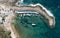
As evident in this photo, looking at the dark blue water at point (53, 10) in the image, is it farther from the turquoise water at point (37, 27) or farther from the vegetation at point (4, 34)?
the vegetation at point (4, 34)

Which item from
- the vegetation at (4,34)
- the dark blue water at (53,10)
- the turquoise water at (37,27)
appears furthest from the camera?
the dark blue water at (53,10)

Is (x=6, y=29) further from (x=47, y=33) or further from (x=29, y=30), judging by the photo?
(x=47, y=33)

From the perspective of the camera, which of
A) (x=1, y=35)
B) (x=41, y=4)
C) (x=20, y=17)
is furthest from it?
(x=41, y=4)

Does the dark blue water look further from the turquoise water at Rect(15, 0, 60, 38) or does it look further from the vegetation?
the vegetation

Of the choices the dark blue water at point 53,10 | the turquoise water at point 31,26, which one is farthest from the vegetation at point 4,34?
→ the dark blue water at point 53,10

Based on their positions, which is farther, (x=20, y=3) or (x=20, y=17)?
(x=20, y=3)

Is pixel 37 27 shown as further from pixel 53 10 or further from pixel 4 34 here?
pixel 53 10

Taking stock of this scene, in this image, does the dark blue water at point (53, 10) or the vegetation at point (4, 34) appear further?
the dark blue water at point (53, 10)

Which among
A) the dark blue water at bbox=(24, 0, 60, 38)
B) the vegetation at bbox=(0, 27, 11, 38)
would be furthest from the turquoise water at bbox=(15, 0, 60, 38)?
the vegetation at bbox=(0, 27, 11, 38)

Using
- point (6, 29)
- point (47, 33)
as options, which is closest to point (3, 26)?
point (6, 29)

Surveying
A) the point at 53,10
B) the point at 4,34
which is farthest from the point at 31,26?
the point at 53,10

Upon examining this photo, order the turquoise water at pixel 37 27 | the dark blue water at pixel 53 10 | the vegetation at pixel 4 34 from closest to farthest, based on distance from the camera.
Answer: the vegetation at pixel 4 34, the turquoise water at pixel 37 27, the dark blue water at pixel 53 10
